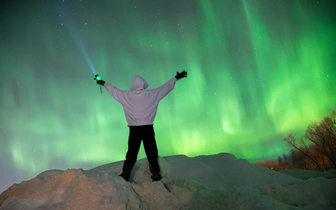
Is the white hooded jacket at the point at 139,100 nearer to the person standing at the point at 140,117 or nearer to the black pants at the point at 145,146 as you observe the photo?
the person standing at the point at 140,117

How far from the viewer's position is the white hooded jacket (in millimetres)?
4527

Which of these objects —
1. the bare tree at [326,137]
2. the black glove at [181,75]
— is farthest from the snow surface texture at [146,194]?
the bare tree at [326,137]

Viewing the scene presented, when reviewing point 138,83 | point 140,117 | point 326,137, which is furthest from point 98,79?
point 326,137

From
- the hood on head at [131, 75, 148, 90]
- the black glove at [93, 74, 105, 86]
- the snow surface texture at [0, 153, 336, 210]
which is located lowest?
the snow surface texture at [0, 153, 336, 210]

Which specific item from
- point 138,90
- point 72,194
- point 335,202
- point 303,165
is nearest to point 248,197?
point 335,202

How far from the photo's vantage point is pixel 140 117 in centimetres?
450

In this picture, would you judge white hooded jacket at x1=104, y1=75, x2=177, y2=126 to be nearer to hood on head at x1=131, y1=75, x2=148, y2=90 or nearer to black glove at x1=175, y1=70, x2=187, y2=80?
hood on head at x1=131, y1=75, x2=148, y2=90

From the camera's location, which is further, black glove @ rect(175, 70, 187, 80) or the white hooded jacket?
black glove @ rect(175, 70, 187, 80)

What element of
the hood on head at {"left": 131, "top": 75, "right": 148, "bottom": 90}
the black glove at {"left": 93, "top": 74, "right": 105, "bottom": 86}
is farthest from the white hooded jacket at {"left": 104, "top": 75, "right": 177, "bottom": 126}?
the black glove at {"left": 93, "top": 74, "right": 105, "bottom": 86}

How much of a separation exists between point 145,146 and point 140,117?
632mm

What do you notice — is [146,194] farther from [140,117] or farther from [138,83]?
[138,83]

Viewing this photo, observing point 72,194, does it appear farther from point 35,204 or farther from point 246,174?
point 246,174

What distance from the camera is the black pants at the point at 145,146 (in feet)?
14.5

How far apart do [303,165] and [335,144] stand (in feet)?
37.7
